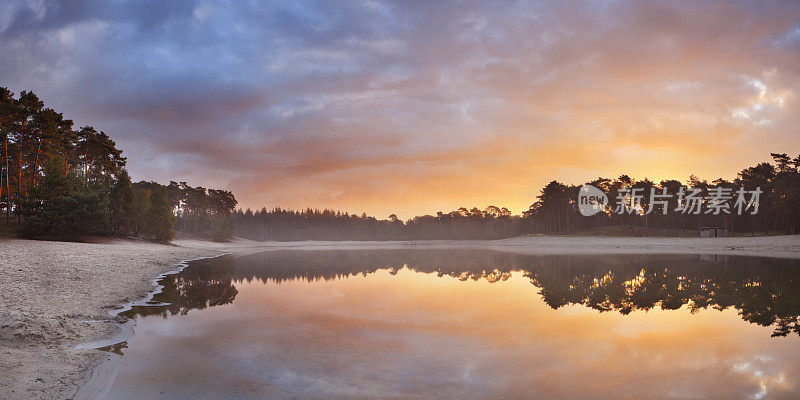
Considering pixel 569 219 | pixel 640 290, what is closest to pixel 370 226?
pixel 569 219

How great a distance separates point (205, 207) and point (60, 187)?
87774 mm

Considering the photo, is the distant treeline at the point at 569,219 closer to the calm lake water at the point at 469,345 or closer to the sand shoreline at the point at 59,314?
the calm lake water at the point at 469,345

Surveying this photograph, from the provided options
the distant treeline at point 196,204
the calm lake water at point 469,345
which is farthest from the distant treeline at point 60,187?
the distant treeline at point 196,204

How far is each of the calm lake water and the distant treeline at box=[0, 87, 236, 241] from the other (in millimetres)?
31679

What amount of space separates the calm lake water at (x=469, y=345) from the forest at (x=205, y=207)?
33376 millimetres

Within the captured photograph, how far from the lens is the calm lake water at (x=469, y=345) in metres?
7.15

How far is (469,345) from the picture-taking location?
998cm

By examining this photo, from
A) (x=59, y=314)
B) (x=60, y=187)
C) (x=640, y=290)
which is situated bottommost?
(x=640, y=290)

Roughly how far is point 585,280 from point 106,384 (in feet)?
74.4

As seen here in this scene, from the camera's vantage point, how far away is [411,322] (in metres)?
12.9

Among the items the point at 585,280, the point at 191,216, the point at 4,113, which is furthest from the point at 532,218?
the point at 4,113

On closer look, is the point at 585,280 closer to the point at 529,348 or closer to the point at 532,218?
the point at 529,348

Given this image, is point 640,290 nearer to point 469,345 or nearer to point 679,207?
point 469,345

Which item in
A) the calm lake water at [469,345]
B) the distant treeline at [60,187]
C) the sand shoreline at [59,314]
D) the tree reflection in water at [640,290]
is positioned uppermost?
the distant treeline at [60,187]
